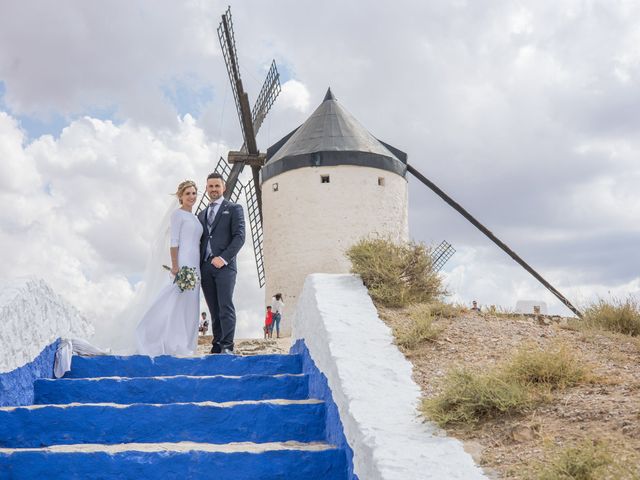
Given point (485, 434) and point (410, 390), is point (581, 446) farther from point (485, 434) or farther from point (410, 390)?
point (410, 390)

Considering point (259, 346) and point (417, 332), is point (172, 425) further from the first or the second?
point (259, 346)

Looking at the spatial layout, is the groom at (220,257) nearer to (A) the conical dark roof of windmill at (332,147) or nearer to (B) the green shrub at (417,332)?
(B) the green shrub at (417,332)

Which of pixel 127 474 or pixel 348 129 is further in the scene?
pixel 348 129

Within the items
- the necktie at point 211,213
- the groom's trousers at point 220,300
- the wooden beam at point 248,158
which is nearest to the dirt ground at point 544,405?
Result: the groom's trousers at point 220,300

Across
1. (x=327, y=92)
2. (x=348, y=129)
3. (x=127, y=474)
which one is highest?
(x=327, y=92)

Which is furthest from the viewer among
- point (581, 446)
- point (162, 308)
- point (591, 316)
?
point (162, 308)

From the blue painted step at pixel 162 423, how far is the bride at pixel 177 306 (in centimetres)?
233

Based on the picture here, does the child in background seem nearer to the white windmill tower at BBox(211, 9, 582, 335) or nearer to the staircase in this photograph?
the white windmill tower at BBox(211, 9, 582, 335)

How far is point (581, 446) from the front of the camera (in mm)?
2490

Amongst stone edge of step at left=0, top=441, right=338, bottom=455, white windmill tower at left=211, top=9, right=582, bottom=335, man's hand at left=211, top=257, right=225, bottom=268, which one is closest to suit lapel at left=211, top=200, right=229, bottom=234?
man's hand at left=211, top=257, right=225, bottom=268

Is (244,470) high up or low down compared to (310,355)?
down

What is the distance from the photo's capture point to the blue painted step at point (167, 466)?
3396 millimetres

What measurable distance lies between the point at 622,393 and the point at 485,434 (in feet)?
2.81

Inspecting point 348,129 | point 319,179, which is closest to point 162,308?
point 319,179
